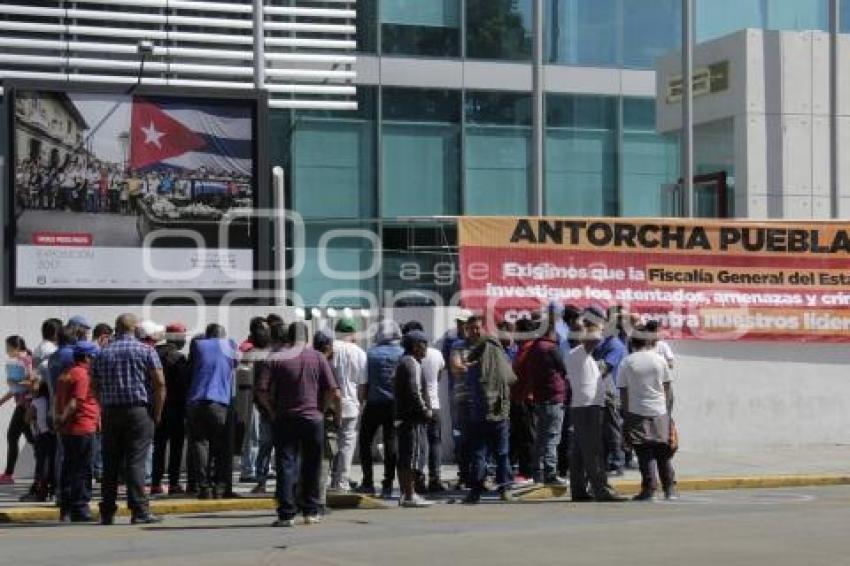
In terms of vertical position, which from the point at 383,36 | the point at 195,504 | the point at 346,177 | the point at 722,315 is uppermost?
the point at 383,36

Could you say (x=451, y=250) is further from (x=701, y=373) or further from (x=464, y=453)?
(x=464, y=453)

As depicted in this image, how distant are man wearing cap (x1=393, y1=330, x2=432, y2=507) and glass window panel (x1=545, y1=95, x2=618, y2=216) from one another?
67.3ft

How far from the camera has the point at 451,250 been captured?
22719 millimetres

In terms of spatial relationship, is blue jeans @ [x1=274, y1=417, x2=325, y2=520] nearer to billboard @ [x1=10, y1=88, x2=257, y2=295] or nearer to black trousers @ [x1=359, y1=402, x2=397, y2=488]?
black trousers @ [x1=359, y1=402, x2=397, y2=488]

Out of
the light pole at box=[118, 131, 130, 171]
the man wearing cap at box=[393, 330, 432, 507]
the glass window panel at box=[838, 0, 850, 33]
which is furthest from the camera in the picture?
the glass window panel at box=[838, 0, 850, 33]

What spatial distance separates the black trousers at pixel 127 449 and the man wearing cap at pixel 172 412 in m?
1.96

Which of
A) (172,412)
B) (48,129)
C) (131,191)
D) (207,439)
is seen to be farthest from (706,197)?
(207,439)

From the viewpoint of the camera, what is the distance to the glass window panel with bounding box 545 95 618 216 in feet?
120

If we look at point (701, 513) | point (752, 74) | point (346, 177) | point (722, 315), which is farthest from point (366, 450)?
point (346, 177)

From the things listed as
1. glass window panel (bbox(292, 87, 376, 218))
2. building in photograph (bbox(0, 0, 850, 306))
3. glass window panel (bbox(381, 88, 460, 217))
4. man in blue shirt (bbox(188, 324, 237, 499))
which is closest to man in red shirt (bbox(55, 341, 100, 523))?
man in blue shirt (bbox(188, 324, 237, 499))

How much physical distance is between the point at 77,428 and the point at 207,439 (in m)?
1.56

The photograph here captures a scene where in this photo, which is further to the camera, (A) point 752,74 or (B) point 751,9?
(B) point 751,9

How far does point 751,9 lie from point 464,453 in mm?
→ 22667

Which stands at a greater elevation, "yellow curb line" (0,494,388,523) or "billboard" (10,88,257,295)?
"billboard" (10,88,257,295)
